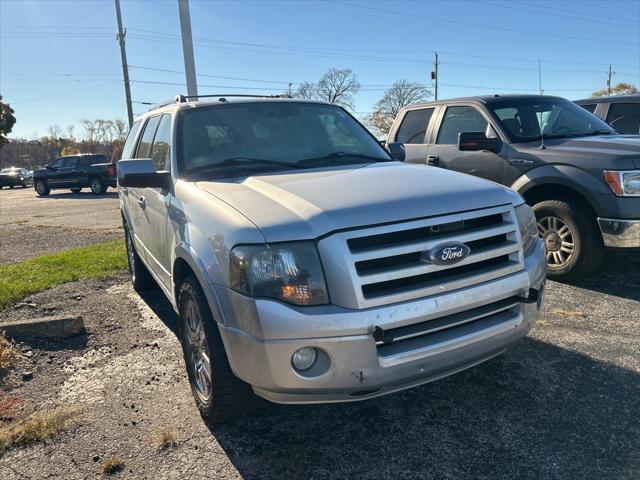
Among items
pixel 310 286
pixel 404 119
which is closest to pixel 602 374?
pixel 310 286

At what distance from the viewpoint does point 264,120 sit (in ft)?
12.3

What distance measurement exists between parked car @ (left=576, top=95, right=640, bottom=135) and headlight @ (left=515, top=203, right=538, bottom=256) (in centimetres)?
597

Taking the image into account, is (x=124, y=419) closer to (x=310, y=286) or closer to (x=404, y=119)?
(x=310, y=286)

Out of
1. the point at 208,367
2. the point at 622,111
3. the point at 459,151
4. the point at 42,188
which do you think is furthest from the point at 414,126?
the point at 42,188

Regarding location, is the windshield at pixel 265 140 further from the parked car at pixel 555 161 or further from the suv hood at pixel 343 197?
the parked car at pixel 555 161

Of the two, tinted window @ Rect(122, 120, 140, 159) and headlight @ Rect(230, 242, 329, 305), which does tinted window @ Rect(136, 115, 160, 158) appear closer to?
tinted window @ Rect(122, 120, 140, 159)

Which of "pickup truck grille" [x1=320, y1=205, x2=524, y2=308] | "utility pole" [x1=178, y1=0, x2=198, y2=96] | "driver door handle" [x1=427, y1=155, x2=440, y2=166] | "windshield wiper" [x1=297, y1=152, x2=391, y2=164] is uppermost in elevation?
"utility pole" [x1=178, y1=0, x2=198, y2=96]

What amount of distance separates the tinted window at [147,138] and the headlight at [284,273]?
260 cm

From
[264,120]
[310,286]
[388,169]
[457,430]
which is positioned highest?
[264,120]

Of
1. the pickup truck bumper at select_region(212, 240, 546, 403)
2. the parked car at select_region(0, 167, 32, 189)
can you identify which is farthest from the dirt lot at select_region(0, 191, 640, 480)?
the parked car at select_region(0, 167, 32, 189)

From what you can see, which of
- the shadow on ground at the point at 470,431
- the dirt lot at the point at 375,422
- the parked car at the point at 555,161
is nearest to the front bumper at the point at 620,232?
the parked car at the point at 555,161

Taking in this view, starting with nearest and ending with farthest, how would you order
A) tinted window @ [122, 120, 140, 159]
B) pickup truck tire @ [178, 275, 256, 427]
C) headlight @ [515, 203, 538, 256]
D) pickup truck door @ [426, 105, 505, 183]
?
pickup truck tire @ [178, 275, 256, 427] < headlight @ [515, 203, 538, 256] < tinted window @ [122, 120, 140, 159] < pickup truck door @ [426, 105, 505, 183]

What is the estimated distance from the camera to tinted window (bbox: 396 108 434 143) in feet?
22.5

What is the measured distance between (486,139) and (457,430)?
3.76 meters
